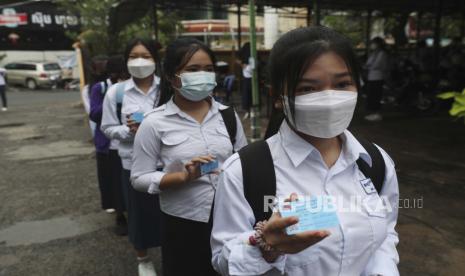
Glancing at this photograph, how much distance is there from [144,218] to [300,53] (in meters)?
2.17

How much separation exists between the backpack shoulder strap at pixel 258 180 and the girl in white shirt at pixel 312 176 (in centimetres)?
1

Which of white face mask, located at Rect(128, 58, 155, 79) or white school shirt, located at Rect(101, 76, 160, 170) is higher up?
white face mask, located at Rect(128, 58, 155, 79)

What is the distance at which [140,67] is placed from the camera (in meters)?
3.50

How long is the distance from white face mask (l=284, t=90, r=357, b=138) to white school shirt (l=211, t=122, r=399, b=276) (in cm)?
5

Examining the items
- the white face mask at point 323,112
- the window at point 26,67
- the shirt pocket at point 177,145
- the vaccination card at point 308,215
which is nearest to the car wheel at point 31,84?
the window at point 26,67

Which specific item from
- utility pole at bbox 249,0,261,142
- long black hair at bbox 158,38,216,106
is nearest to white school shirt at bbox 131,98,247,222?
long black hair at bbox 158,38,216,106

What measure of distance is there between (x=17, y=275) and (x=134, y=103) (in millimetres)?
1659

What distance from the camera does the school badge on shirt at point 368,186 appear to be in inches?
53.9

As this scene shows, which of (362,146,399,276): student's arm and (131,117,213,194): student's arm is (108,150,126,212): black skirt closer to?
(131,117,213,194): student's arm

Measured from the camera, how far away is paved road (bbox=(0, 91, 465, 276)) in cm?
367

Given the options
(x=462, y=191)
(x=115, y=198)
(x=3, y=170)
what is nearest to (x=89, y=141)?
(x=3, y=170)

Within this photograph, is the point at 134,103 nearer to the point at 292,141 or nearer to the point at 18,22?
the point at 292,141

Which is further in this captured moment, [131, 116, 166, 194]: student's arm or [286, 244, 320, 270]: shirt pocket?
[131, 116, 166, 194]: student's arm

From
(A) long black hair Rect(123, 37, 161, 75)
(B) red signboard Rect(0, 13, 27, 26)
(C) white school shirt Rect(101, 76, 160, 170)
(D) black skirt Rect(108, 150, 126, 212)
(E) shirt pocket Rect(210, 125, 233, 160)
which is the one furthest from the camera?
(B) red signboard Rect(0, 13, 27, 26)
